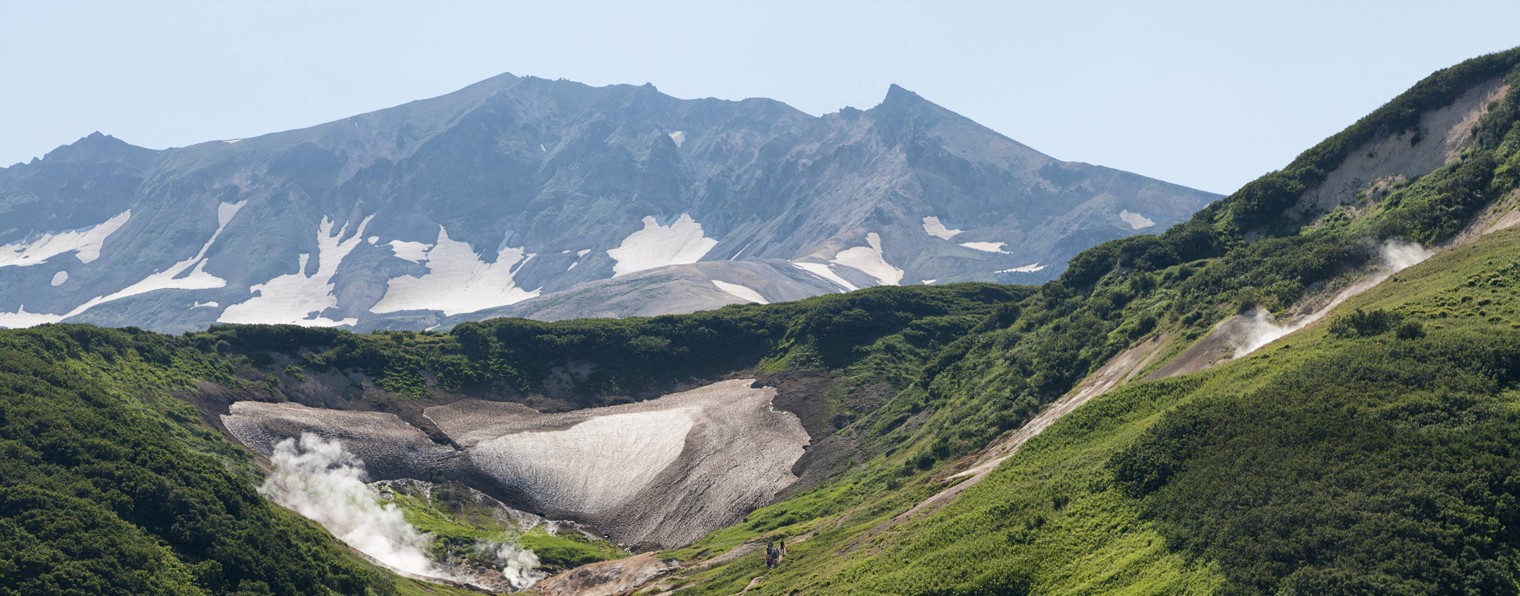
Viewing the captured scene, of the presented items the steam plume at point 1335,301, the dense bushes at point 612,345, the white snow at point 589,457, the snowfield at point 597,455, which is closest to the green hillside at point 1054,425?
the dense bushes at point 612,345

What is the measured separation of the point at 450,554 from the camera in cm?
8638

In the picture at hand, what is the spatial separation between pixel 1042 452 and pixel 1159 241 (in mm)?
43969

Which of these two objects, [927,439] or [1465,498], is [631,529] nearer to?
[927,439]

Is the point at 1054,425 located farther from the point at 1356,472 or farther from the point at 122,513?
the point at 122,513

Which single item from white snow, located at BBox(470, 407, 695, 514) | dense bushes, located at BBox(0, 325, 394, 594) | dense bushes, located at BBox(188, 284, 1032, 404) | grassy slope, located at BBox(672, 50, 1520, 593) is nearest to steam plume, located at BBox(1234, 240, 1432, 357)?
grassy slope, located at BBox(672, 50, 1520, 593)

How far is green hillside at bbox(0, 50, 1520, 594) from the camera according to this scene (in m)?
44.1

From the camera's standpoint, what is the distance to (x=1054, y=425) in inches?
2749

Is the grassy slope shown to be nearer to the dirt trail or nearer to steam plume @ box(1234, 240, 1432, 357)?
steam plume @ box(1234, 240, 1432, 357)

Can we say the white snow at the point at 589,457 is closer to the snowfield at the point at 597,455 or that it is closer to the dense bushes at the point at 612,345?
the snowfield at the point at 597,455

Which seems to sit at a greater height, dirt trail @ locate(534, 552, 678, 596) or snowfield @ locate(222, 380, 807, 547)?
snowfield @ locate(222, 380, 807, 547)

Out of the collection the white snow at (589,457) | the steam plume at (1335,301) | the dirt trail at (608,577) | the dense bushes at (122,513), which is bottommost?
the dirt trail at (608,577)

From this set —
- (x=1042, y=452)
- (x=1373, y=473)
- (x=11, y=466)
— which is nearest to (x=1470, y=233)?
(x=1042, y=452)

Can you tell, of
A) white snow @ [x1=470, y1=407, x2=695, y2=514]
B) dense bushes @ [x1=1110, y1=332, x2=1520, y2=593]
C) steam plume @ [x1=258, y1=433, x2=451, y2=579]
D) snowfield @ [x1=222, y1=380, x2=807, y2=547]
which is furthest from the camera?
white snow @ [x1=470, y1=407, x2=695, y2=514]

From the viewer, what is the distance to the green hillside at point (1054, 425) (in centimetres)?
4409
